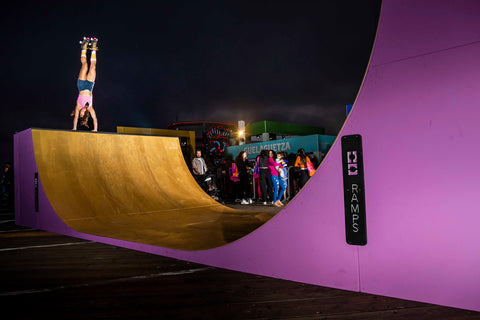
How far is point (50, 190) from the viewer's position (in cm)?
590

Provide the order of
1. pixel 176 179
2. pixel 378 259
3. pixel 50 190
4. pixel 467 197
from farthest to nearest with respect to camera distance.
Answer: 1. pixel 176 179
2. pixel 50 190
3. pixel 378 259
4. pixel 467 197

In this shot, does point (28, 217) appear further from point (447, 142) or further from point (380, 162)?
point (447, 142)

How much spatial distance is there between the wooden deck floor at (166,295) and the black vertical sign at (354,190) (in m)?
0.41

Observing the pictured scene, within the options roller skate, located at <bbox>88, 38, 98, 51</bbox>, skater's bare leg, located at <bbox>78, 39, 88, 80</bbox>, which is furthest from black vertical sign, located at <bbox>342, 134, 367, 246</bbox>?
roller skate, located at <bbox>88, 38, 98, 51</bbox>

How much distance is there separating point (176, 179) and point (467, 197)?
6.51 meters

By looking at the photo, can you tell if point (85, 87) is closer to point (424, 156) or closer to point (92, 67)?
point (92, 67)

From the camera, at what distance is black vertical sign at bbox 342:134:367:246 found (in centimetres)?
230

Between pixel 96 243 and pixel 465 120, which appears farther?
pixel 96 243

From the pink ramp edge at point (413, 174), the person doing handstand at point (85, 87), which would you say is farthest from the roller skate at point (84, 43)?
the pink ramp edge at point (413, 174)

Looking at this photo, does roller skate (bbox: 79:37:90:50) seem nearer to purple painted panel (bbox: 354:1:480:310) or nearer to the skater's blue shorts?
the skater's blue shorts

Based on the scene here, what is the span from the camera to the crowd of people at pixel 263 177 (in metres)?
8.73

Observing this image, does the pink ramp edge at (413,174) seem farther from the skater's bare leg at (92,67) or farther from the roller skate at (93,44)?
the roller skate at (93,44)

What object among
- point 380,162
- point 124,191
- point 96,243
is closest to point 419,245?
point 380,162

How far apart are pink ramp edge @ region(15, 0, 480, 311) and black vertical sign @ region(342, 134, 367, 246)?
0.04 m
